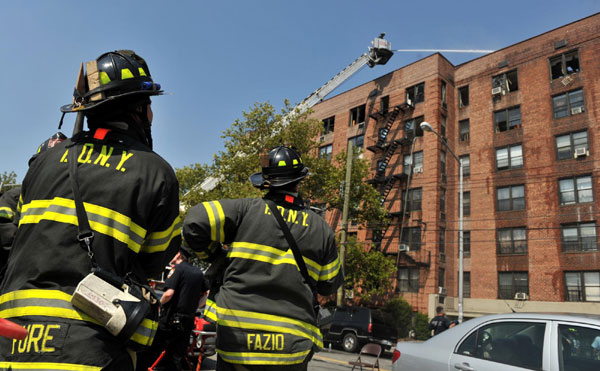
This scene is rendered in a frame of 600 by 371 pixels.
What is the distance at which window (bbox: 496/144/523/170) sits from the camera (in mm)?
28309

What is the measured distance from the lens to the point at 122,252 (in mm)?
1862

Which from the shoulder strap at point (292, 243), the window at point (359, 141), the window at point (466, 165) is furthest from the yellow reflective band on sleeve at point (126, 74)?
the window at point (359, 141)

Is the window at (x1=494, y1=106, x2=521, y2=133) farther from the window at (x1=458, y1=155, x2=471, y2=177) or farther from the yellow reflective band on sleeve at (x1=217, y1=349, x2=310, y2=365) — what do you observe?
the yellow reflective band on sleeve at (x1=217, y1=349, x2=310, y2=365)

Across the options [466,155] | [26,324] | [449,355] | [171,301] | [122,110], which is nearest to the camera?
[26,324]

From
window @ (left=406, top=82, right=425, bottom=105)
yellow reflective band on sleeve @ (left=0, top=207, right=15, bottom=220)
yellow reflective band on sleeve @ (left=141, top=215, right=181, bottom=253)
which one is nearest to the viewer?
yellow reflective band on sleeve @ (left=141, top=215, right=181, bottom=253)

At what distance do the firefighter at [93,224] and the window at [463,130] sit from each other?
32.2 m

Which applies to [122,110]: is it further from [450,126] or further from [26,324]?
[450,126]

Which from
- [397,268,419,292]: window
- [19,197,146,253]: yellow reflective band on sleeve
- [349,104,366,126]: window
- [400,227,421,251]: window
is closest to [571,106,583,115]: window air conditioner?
[400,227,421,251]: window

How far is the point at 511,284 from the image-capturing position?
27109mm

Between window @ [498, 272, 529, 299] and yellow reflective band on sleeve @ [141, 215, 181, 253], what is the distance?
2862 cm

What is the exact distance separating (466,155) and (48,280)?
3211cm

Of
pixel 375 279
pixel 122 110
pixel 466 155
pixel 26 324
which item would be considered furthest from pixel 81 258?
pixel 466 155

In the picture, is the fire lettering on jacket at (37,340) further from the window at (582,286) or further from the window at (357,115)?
the window at (357,115)

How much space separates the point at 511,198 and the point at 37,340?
30.1 metres
